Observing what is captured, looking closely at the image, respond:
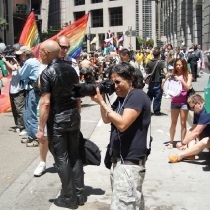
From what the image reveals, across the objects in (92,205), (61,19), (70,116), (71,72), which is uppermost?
(61,19)

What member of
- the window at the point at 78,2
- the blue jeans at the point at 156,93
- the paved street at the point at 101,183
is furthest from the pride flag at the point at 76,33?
the window at the point at 78,2

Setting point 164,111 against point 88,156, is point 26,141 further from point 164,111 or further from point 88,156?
point 164,111

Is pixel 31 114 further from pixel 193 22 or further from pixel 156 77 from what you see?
pixel 193 22

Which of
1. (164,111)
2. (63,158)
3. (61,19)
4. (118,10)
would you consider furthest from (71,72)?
(61,19)

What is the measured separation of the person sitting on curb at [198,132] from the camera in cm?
635

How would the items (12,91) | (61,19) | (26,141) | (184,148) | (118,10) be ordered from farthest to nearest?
(61,19) < (118,10) < (12,91) < (26,141) < (184,148)

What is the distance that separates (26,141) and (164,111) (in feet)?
16.6

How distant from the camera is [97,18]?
84.3 meters

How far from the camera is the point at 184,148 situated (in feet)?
23.4

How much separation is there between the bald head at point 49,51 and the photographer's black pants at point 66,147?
671mm

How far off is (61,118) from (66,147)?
353 millimetres

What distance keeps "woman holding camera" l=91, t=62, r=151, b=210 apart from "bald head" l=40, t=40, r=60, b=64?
139 centimetres

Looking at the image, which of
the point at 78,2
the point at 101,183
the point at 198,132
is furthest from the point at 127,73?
the point at 78,2

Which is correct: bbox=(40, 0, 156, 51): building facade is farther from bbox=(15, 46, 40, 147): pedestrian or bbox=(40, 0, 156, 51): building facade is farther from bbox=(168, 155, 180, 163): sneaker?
bbox=(168, 155, 180, 163): sneaker
